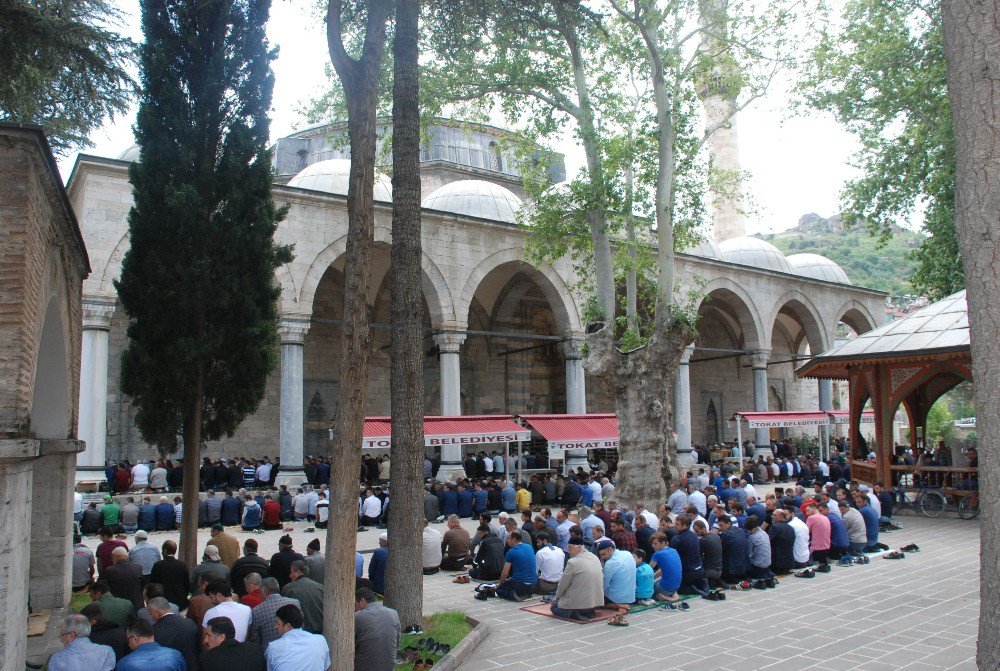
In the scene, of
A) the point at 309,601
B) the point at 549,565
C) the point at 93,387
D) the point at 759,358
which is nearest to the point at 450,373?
the point at 93,387

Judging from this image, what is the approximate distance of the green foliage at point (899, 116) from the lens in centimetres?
1647

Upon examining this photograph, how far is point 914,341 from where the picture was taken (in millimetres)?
13820

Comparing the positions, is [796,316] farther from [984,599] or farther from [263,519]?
[984,599]

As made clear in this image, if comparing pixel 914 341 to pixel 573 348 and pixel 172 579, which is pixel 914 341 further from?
pixel 172 579

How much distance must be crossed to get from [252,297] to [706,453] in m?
16.9

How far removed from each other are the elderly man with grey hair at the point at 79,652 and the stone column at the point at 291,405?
11.1 m

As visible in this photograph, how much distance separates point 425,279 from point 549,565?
414 inches

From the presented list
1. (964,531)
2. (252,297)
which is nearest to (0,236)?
(252,297)

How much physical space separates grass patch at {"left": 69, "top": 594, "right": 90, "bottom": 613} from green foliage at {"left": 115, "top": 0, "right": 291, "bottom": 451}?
1649 millimetres

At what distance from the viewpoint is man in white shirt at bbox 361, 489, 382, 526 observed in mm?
12986

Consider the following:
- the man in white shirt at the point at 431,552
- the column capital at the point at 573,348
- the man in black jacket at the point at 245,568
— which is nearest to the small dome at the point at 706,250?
the column capital at the point at 573,348

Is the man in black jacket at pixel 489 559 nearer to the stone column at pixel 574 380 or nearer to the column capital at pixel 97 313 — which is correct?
the column capital at pixel 97 313

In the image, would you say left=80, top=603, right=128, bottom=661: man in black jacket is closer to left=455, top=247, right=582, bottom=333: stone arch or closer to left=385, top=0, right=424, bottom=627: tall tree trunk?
left=385, top=0, right=424, bottom=627: tall tree trunk

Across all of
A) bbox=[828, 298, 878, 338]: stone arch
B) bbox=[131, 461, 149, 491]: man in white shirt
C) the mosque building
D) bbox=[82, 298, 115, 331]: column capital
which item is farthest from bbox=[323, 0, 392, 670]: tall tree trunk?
bbox=[828, 298, 878, 338]: stone arch
